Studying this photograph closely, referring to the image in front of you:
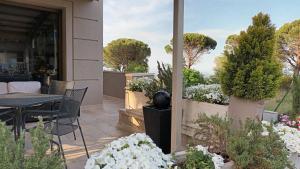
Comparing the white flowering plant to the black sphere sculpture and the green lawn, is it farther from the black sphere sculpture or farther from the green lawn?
the green lawn

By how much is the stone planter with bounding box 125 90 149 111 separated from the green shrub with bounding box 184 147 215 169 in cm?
335

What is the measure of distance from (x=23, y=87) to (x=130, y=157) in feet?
14.8

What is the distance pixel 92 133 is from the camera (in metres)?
4.24

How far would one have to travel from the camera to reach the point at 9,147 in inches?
44.6

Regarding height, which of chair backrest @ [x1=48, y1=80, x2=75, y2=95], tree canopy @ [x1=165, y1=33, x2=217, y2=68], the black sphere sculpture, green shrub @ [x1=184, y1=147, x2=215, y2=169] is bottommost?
green shrub @ [x1=184, y1=147, x2=215, y2=169]

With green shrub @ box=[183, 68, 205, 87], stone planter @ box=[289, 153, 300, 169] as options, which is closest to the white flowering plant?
green shrub @ box=[183, 68, 205, 87]

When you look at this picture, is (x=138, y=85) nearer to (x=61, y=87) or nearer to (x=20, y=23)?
(x=61, y=87)

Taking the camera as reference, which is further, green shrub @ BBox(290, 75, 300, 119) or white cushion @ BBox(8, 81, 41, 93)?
white cushion @ BBox(8, 81, 41, 93)

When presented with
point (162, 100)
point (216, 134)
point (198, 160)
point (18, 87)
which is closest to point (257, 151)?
point (216, 134)

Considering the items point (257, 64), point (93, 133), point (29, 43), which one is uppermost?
point (29, 43)

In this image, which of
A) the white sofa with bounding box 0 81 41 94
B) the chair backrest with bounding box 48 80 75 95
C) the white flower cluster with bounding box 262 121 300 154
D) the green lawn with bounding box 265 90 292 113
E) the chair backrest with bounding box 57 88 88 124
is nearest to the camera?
the white flower cluster with bounding box 262 121 300 154

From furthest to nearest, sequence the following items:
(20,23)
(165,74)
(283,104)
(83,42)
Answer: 1. (83,42)
2. (20,23)
3. (165,74)
4. (283,104)

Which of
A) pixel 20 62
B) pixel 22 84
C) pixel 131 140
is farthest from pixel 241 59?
pixel 20 62

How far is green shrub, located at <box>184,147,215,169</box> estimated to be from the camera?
1501 mm
